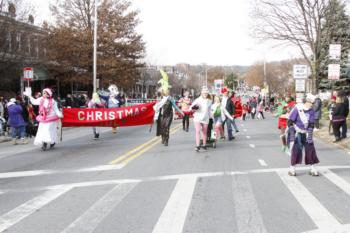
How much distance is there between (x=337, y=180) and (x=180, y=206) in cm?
399

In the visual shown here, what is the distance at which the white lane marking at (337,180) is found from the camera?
28.9ft

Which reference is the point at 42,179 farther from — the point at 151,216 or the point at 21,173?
the point at 151,216

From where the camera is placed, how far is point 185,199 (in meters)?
7.66

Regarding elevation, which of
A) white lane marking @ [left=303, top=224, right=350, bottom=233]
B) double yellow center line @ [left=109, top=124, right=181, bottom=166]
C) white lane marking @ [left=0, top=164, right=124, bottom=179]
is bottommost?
white lane marking @ [left=0, top=164, right=124, bottom=179]

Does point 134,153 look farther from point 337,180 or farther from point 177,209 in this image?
point 177,209

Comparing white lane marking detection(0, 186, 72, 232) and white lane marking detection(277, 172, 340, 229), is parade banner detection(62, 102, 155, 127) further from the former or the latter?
white lane marking detection(277, 172, 340, 229)

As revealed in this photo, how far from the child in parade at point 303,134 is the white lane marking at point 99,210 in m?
3.47

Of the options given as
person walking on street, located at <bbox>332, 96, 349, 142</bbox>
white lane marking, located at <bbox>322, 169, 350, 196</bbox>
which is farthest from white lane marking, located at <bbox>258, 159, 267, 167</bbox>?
person walking on street, located at <bbox>332, 96, 349, 142</bbox>

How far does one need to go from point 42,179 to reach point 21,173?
1.12 meters

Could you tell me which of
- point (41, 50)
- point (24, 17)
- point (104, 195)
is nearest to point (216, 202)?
point (104, 195)

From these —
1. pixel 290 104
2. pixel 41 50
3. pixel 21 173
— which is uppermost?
pixel 41 50

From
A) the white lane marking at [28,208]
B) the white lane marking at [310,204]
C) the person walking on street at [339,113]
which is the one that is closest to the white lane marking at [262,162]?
the white lane marking at [310,204]

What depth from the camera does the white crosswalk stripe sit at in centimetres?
611

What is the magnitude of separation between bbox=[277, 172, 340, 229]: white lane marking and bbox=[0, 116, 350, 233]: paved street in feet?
0.04
